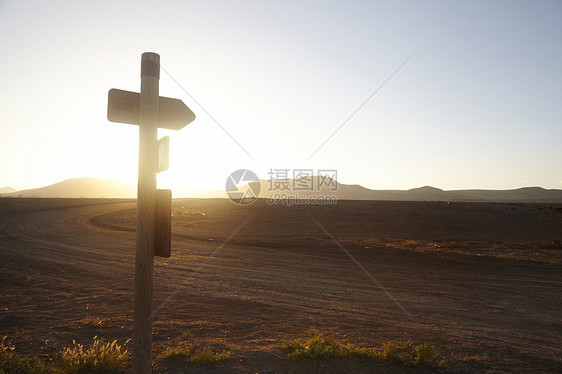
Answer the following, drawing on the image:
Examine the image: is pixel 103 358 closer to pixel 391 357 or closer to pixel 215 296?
pixel 391 357

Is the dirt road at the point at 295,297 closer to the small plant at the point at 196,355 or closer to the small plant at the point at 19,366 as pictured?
the small plant at the point at 196,355

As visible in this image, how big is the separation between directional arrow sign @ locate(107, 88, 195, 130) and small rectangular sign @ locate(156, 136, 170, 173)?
345 mm

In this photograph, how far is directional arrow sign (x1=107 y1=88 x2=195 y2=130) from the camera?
12.2 feet

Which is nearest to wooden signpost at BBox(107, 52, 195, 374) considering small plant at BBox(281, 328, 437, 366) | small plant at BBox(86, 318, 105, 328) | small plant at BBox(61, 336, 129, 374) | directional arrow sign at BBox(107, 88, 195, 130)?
directional arrow sign at BBox(107, 88, 195, 130)

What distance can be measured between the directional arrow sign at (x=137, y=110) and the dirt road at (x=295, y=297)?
3.44 m

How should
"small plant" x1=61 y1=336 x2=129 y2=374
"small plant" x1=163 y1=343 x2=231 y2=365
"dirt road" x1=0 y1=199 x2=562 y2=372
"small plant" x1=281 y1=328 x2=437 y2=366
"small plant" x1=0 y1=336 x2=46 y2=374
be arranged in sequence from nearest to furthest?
"small plant" x1=0 y1=336 x2=46 y2=374 < "small plant" x1=61 y1=336 x2=129 y2=374 < "small plant" x1=163 y1=343 x2=231 y2=365 < "small plant" x1=281 y1=328 x2=437 y2=366 < "dirt road" x1=0 y1=199 x2=562 y2=372

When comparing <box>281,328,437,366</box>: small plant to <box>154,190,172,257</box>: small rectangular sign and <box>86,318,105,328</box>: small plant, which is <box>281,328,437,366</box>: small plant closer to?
<box>154,190,172,257</box>: small rectangular sign

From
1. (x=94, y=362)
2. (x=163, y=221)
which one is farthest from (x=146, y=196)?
(x=94, y=362)

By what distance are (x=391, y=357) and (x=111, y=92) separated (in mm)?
5148

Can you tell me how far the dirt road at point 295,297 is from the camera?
6.29m

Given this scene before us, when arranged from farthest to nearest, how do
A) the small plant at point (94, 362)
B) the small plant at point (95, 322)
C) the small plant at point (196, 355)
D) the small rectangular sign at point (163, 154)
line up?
the small plant at point (95, 322) → the small plant at point (196, 355) → the small plant at point (94, 362) → the small rectangular sign at point (163, 154)

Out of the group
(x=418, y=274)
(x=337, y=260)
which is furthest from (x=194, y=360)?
(x=337, y=260)

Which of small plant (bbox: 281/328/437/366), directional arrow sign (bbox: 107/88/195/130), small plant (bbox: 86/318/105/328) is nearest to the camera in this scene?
directional arrow sign (bbox: 107/88/195/130)

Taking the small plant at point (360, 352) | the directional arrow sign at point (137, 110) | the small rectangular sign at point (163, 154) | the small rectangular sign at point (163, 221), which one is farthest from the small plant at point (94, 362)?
the directional arrow sign at point (137, 110)
